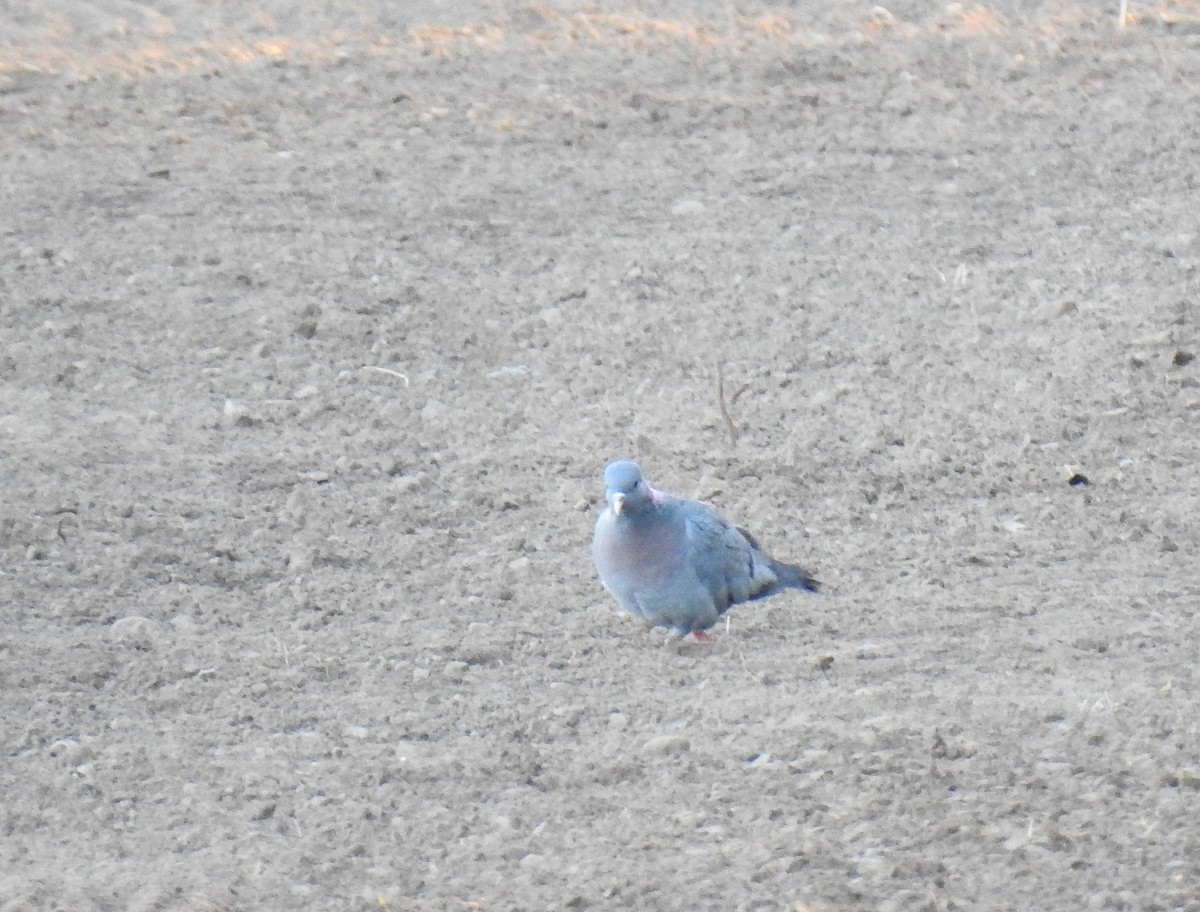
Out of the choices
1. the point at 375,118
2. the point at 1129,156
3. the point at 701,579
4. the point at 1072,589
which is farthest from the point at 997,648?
the point at 375,118

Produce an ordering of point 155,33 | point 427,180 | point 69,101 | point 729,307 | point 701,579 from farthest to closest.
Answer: point 155,33, point 69,101, point 427,180, point 729,307, point 701,579

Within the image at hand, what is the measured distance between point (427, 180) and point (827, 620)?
3.35 m

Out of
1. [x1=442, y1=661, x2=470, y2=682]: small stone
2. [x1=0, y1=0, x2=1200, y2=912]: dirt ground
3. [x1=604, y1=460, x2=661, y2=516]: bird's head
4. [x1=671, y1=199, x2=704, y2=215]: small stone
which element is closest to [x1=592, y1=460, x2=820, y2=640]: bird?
[x1=604, y1=460, x2=661, y2=516]: bird's head

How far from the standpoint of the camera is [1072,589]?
4840 millimetres

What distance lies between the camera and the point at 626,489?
4.32 m

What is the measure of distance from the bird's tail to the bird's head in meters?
0.45

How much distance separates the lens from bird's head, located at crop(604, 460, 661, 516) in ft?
14.1

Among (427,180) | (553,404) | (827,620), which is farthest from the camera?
(427,180)

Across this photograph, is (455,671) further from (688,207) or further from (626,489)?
(688,207)

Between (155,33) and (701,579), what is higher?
(155,33)

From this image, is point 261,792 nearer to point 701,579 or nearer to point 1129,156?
point 701,579

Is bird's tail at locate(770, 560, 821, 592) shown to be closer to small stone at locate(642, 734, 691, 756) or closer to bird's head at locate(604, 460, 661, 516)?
bird's head at locate(604, 460, 661, 516)

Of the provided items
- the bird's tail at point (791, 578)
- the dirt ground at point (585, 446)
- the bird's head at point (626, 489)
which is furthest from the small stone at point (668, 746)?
the bird's tail at point (791, 578)

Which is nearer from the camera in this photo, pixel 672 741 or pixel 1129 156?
pixel 672 741
